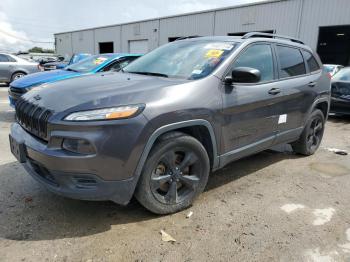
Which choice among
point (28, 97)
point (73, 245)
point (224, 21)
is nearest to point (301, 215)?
point (73, 245)

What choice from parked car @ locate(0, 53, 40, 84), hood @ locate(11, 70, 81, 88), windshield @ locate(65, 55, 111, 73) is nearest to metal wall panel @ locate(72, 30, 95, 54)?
parked car @ locate(0, 53, 40, 84)

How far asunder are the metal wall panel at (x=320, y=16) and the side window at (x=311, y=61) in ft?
48.7

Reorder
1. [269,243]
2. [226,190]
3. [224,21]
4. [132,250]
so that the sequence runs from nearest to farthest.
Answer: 1. [132,250]
2. [269,243]
3. [226,190]
4. [224,21]

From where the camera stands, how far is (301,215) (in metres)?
3.30

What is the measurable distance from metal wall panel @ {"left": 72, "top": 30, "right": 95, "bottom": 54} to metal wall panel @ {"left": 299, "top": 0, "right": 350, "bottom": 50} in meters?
26.7

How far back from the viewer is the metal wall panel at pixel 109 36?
34.4m

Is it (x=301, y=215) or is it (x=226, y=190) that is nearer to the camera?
(x=301, y=215)

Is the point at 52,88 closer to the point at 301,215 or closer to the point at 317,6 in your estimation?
the point at 301,215

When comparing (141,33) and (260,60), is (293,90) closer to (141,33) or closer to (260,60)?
(260,60)

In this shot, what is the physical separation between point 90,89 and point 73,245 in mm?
1314

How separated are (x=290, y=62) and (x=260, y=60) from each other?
78 cm

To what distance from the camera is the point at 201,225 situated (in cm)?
301

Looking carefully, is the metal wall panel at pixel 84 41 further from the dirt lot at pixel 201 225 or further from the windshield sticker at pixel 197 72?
the windshield sticker at pixel 197 72

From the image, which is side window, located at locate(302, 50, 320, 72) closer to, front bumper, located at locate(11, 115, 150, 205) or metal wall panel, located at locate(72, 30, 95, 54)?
front bumper, located at locate(11, 115, 150, 205)
